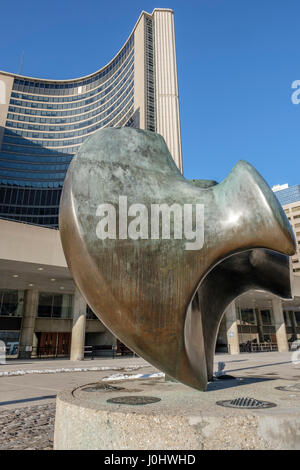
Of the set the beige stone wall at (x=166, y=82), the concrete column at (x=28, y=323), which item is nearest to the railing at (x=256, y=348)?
the concrete column at (x=28, y=323)

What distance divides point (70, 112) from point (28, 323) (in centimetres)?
7937

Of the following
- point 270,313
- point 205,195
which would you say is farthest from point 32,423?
point 270,313

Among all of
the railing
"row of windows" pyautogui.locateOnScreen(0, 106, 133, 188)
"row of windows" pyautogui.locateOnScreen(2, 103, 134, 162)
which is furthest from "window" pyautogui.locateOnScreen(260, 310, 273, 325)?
"row of windows" pyautogui.locateOnScreen(2, 103, 134, 162)

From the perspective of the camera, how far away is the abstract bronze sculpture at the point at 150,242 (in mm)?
3885

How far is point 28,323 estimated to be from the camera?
25.0 meters

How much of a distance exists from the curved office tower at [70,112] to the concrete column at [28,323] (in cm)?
3844

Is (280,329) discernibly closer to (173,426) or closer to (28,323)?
(28,323)

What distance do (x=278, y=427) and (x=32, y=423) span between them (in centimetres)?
440

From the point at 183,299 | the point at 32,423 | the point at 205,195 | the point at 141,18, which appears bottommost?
the point at 32,423

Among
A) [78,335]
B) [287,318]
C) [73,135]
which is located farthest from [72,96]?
[78,335]

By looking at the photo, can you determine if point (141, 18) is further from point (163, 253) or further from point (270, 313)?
point (163, 253)

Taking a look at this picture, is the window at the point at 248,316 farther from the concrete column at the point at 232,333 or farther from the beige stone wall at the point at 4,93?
the beige stone wall at the point at 4,93

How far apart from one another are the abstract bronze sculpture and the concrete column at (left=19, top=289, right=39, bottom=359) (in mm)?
23033

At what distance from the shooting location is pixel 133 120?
65875 mm
